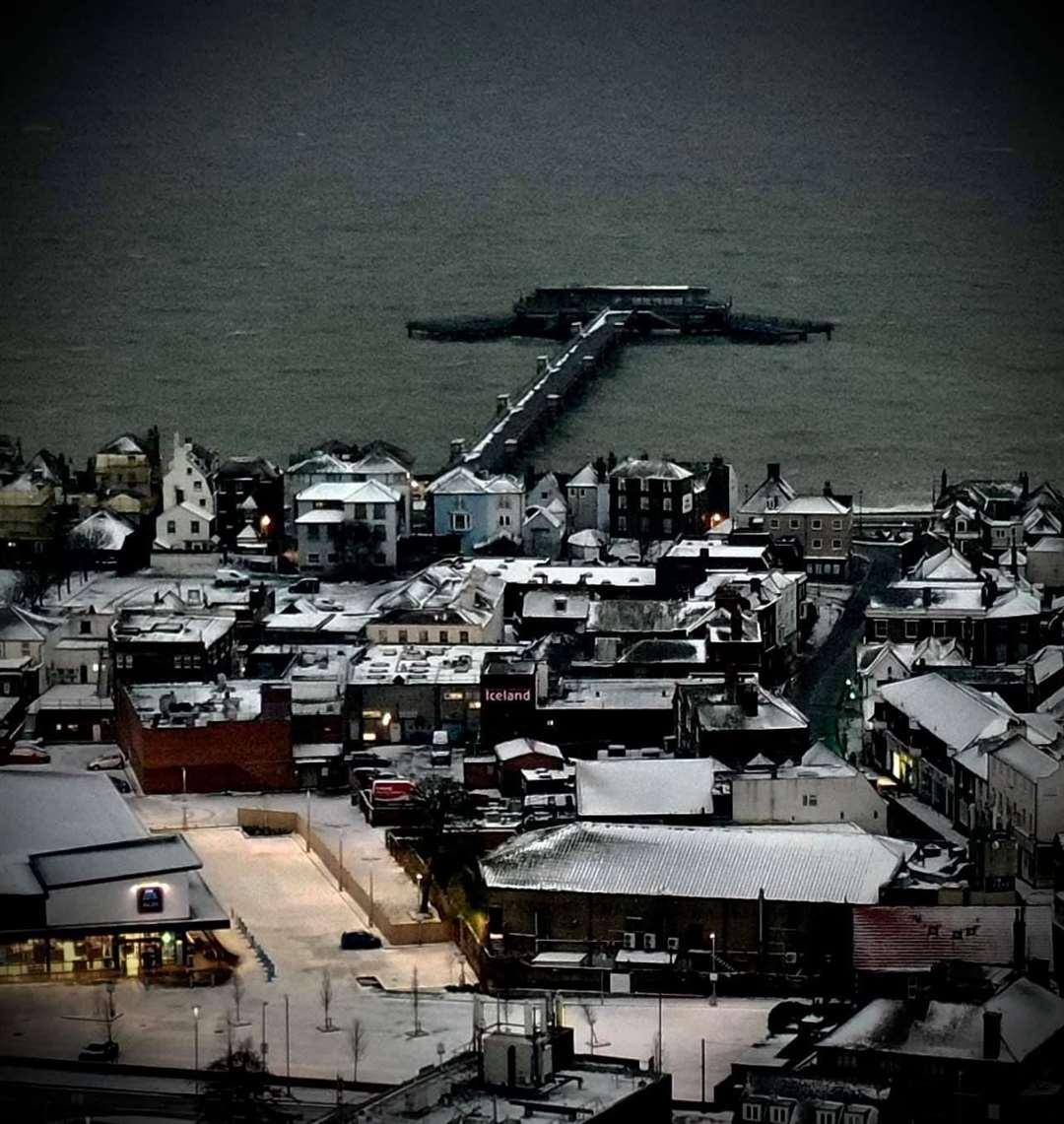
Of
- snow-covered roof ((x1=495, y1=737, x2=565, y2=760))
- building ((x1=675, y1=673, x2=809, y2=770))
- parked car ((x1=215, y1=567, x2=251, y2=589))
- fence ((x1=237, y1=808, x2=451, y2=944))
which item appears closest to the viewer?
fence ((x1=237, y1=808, x2=451, y2=944))

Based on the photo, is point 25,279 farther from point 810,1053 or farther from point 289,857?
point 810,1053

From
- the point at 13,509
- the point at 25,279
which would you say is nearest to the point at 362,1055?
the point at 13,509

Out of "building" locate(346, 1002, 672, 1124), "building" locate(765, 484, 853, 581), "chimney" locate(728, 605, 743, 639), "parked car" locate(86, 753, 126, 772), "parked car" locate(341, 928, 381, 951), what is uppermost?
"building" locate(765, 484, 853, 581)

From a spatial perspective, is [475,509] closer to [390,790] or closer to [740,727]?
[740,727]

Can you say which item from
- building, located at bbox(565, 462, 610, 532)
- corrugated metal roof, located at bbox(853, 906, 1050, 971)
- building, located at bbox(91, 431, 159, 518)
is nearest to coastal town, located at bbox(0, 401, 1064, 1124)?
corrugated metal roof, located at bbox(853, 906, 1050, 971)

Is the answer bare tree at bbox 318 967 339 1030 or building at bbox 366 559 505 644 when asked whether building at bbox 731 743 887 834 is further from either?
building at bbox 366 559 505 644
